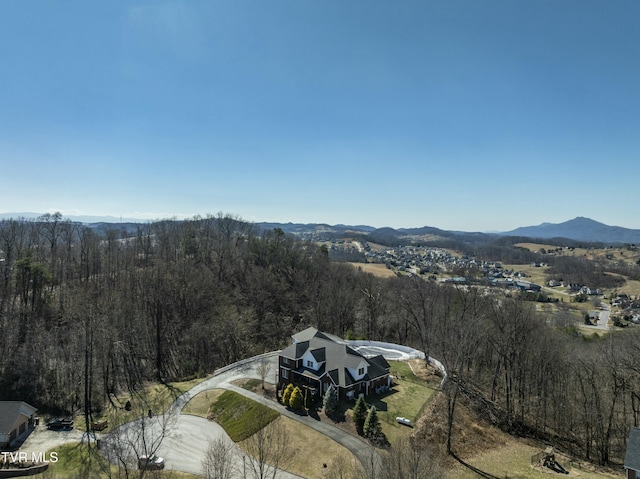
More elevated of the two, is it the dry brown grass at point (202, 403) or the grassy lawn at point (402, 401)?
the grassy lawn at point (402, 401)

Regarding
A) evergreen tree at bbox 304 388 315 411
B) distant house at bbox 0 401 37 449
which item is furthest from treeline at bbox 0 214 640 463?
evergreen tree at bbox 304 388 315 411

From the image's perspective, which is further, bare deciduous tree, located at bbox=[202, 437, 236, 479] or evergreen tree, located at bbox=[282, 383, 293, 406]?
evergreen tree, located at bbox=[282, 383, 293, 406]

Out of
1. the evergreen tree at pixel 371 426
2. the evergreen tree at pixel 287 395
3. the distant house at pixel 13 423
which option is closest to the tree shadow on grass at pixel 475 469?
the evergreen tree at pixel 371 426

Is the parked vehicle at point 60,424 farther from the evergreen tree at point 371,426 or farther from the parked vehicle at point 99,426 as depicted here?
the evergreen tree at point 371,426

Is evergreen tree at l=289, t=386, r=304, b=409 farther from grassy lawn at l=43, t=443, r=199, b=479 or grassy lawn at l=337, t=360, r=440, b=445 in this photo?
grassy lawn at l=43, t=443, r=199, b=479

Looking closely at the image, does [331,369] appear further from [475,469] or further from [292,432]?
[475,469]

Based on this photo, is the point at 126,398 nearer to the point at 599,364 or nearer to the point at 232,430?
the point at 232,430

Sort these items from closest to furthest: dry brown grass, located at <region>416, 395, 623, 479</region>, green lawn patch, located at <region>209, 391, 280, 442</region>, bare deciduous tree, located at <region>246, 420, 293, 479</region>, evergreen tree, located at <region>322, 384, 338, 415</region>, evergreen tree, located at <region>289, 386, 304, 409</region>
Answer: bare deciduous tree, located at <region>246, 420, 293, 479</region>
dry brown grass, located at <region>416, 395, 623, 479</region>
green lawn patch, located at <region>209, 391, 280, 442</region>
evergreen tree, located at <region>322, 384, 338, 415</region>
evergreen tree, located at <region>289, 386, 304, 409</region>
